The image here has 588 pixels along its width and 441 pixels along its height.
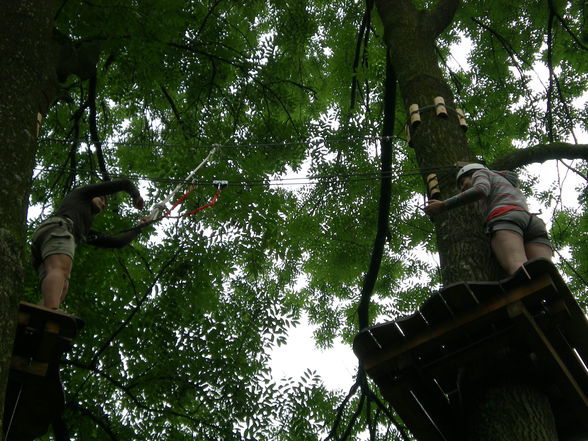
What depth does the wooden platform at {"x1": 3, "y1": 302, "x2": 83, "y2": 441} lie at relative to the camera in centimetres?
359

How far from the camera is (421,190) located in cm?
927

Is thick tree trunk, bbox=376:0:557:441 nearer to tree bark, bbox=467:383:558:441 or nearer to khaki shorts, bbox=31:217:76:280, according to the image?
tree bark, bbox=467:383:558:441

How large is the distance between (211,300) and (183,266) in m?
0.47

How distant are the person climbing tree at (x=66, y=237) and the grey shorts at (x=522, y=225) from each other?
9.82 feet

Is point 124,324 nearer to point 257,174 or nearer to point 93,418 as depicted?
point 93,418

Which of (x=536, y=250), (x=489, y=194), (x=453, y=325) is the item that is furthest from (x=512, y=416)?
(x=489, y=194)

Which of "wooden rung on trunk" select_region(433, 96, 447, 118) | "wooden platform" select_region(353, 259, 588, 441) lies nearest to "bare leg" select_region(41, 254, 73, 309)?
"wooden platform" select_region(353, 259, 588, 441)

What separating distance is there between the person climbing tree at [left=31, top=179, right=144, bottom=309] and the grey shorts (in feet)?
9.82

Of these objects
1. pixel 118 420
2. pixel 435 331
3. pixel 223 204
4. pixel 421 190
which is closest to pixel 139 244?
pixel 223 204

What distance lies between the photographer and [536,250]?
4.30 meters

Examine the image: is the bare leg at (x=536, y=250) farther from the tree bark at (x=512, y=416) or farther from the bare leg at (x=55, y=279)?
the bare leg at (x=55, y=279)

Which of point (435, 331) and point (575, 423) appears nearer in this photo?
point (435, 331)

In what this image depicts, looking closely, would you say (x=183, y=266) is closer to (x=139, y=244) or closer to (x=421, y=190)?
(x=139, y=244)

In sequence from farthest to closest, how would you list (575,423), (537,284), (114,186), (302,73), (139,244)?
(302,73), (139,244), (114,186), (575,423), (537,284)
